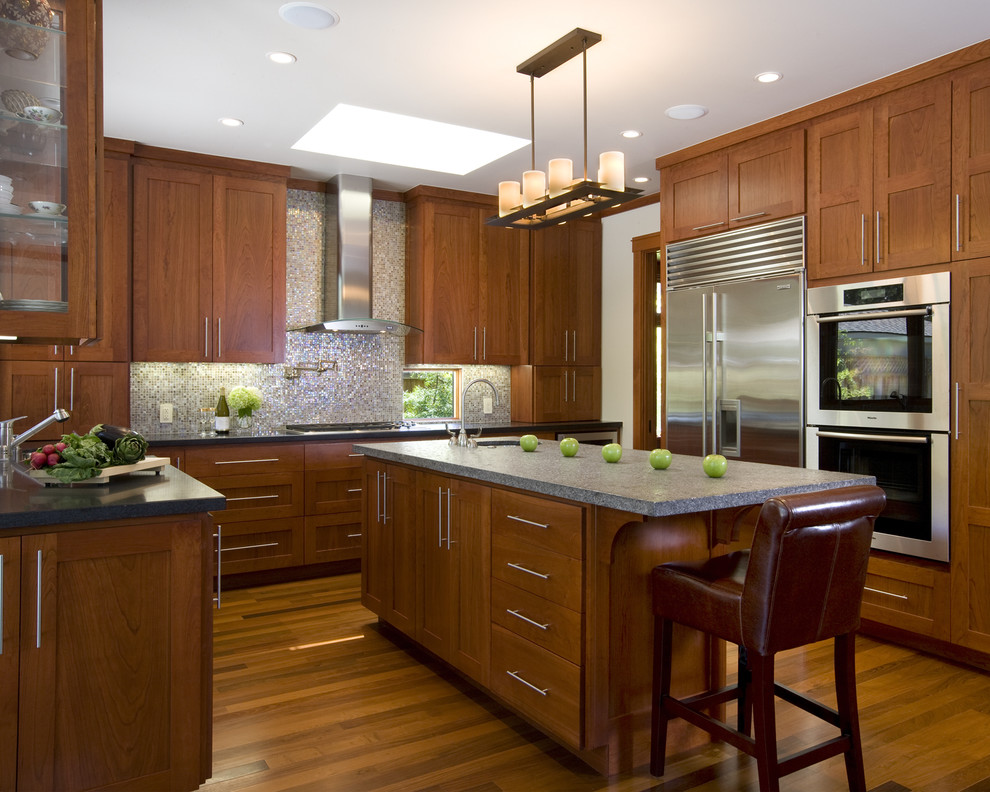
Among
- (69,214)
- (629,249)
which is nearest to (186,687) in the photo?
(69,214)

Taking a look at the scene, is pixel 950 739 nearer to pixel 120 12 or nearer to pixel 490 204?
pixel 120 12

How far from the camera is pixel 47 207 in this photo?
7.63ft

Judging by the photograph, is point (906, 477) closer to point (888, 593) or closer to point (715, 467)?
point (888, 593)

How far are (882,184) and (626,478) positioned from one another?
2.17 metres

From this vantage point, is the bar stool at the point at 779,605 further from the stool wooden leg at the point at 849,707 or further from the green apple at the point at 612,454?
the green apple at the point at 612,454

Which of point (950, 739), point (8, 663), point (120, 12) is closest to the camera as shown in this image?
point (8, 663)

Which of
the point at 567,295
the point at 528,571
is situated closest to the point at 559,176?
the point at 528,571

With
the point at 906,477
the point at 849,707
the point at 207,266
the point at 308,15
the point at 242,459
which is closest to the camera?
the point at 849,707

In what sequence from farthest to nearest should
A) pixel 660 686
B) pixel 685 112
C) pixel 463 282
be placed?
pixel 463 282
pixel 685 112
pixel 660 686

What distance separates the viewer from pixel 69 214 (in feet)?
7.59

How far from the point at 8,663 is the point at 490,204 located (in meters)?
4.58

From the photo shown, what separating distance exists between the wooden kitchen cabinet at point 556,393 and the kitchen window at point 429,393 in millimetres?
502

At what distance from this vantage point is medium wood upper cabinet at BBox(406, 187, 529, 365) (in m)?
5.50

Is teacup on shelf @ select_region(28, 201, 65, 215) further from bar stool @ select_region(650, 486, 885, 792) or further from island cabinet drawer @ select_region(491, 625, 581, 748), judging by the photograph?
bar stool @ select_region(650, 486, 885, 792)
